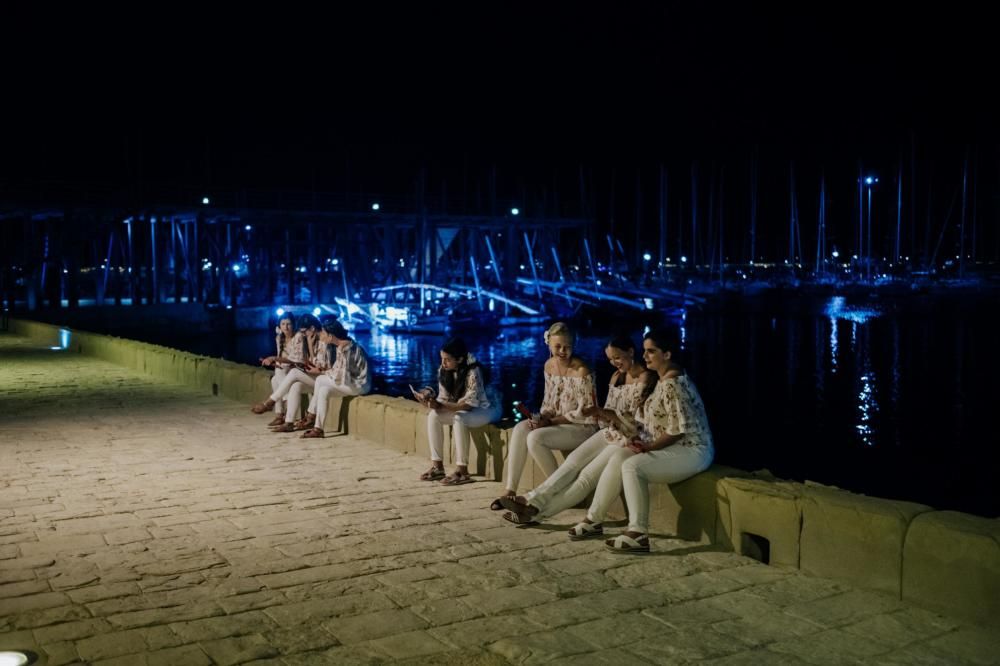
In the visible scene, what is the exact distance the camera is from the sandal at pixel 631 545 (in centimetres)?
586

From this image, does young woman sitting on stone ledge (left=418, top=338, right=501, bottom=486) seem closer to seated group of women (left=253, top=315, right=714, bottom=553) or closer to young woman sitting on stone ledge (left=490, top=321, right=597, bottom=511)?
seated group of women (left=253, top=315, right=714, bottom=553)

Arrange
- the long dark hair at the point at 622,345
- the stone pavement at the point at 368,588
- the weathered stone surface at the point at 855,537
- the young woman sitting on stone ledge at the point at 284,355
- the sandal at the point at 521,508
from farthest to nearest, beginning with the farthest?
the young woman sitting on stone ledge at the point at 284,355 → the long dark hair at the point at 622,345 → the sandal at the point at 521,508 → the weathered stone surface at the point at 855,537 → the stone pavement at the point at 368,588

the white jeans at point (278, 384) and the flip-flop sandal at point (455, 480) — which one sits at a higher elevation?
the white jeans at point (278, 384)

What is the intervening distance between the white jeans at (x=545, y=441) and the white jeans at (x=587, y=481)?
1.13 feet

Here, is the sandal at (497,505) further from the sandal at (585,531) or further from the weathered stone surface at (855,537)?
the weathered stone surface at (855,537)

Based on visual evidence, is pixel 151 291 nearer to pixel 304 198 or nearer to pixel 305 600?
pixel 304 198

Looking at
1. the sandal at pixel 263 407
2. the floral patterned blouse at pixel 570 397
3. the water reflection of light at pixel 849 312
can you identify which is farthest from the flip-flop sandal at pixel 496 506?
the water reflection of light at pixel 849 312

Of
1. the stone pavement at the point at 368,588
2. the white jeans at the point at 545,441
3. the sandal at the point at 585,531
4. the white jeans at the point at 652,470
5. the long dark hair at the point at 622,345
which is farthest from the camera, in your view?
the white jeans at the point at 545,441

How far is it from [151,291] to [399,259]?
22.9 metres

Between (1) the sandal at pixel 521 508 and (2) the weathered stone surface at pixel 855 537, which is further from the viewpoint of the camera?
(1) the sandal at pixel 521 508

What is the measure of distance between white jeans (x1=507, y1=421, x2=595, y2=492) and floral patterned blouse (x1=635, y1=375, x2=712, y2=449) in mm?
869

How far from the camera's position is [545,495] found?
6551mm

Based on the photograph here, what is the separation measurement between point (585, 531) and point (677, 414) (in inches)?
37.2

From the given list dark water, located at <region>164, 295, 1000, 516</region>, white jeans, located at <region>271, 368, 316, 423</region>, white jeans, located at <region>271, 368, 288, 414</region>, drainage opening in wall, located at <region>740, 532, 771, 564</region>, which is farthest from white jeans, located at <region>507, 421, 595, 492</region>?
dark water, located at <region>164, 295, 1000, 516</region>
